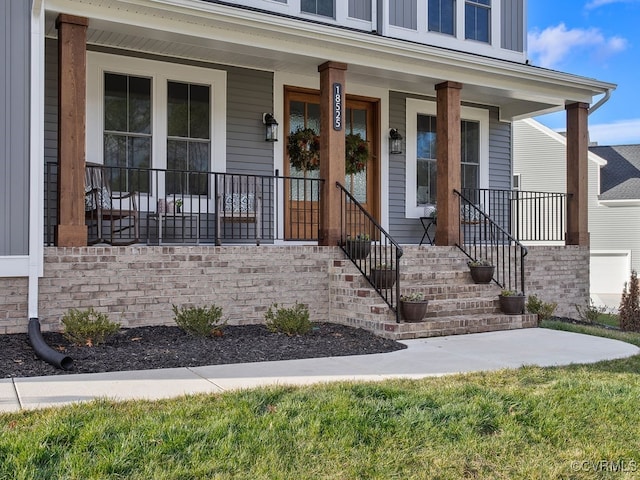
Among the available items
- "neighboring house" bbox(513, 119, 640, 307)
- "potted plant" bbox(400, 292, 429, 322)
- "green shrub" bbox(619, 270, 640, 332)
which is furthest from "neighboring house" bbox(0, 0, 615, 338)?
"neighboring house" bbox(513, 119, 640, 307)

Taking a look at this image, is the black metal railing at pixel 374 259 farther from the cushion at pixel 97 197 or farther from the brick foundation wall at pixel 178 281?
the cushion at pixel 97 197

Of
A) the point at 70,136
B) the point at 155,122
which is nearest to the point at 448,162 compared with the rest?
the point at 155,122

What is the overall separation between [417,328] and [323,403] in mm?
3110

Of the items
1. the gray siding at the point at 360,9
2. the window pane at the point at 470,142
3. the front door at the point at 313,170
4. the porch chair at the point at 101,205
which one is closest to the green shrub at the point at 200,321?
the porch chair at the point at 101,205

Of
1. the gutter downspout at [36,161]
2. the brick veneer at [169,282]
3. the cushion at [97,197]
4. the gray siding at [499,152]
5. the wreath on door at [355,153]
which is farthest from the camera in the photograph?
the gray siding at [499,152]

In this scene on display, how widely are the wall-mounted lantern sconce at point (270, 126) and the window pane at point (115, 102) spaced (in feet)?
6.42

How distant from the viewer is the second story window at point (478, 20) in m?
11.0

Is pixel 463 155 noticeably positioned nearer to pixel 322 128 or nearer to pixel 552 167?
pixel 322 128

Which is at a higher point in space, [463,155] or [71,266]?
[463,155]

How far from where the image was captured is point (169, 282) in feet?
22.6

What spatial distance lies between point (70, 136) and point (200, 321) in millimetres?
2229

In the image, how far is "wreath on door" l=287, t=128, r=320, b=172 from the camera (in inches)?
369

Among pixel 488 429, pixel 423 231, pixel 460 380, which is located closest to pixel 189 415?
pixel 488 429

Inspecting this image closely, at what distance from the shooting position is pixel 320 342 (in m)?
6.34
